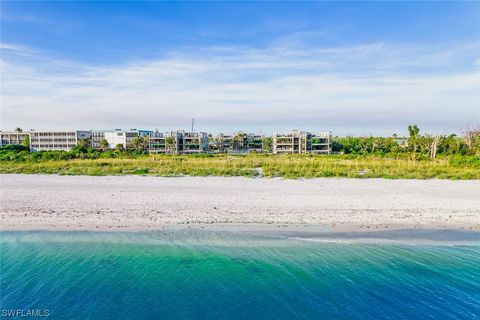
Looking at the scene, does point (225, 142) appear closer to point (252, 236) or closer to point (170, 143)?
point (170, 143)

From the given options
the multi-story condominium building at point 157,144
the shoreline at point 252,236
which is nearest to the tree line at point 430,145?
the shoreline at point 252,236

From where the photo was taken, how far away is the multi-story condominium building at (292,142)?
251 ft

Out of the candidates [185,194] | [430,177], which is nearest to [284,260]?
[185,194]

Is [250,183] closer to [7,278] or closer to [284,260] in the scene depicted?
[284,260]

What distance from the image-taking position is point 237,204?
13.9 metres

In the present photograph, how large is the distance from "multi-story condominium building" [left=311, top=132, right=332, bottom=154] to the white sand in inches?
2193

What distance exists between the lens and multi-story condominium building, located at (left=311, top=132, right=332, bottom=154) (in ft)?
248

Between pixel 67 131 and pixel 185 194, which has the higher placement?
pixel 67 131

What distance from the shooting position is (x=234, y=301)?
650cm

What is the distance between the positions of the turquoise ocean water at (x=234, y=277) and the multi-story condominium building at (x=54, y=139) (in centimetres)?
8293

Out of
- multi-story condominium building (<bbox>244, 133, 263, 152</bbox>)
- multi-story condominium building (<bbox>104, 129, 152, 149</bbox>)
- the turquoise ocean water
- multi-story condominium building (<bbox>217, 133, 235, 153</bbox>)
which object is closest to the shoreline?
the turquoise ocean water

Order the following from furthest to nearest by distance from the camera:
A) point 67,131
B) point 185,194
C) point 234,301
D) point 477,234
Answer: point 67,131, point 185,194, point 477,234, point 234,301

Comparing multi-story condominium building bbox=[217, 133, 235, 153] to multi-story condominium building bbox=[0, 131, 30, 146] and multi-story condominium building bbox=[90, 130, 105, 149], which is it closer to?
multi-story condominium building bbox=[90, 130, 105, 149]

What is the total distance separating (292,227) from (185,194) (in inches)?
285
